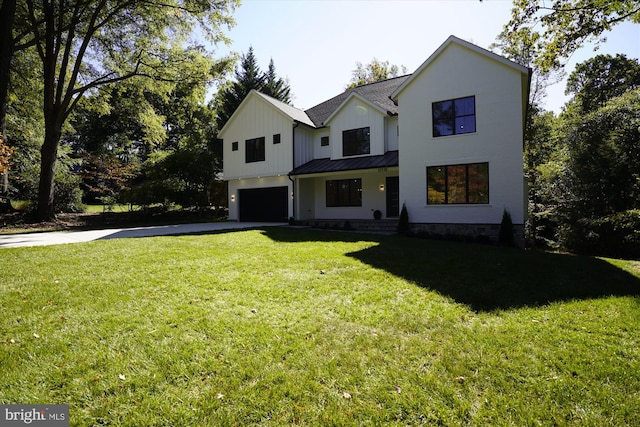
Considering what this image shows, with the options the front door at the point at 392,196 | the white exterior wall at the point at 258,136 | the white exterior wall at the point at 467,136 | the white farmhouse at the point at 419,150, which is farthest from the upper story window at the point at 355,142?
the white exterior wall at the point at 258,136

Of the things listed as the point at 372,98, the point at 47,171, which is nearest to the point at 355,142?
the point at 372,98

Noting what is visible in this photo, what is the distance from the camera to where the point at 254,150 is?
739 inches

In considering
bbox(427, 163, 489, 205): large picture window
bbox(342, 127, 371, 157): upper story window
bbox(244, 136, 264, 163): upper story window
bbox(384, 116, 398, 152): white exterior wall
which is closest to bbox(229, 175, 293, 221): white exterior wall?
bbox(244, 136, 264, 163): upper story window

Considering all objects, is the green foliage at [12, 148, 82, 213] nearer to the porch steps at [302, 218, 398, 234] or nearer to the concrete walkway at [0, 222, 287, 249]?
the concrete walkway at [0, 222, 287, 249]

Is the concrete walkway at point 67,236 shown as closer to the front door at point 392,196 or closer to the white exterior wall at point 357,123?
the white exterior wall at point 357,123

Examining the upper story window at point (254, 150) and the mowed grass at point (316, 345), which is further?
the upper story window at point (254, 150)

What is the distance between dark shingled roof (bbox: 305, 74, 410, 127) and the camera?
15981 mm

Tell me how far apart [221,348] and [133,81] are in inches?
784

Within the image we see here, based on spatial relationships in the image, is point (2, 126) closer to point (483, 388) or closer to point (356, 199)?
point (356, 199)

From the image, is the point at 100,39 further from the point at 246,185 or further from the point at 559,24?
the point at 559,24

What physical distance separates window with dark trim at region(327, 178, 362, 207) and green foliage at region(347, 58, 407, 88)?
19.6m

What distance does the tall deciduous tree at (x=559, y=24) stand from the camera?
31.3 feet

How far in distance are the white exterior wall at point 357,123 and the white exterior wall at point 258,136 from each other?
244cm

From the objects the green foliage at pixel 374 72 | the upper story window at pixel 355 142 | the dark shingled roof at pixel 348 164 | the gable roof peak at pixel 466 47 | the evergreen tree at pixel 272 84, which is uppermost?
the green foliage at pixel 374 72
